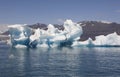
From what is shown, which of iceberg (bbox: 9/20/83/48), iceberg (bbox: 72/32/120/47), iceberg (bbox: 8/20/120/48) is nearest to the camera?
iceberg (bbox: 9/20/83/48)

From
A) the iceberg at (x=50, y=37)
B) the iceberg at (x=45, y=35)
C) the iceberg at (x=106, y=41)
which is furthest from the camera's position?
the iceberg at (x=106, y=41)

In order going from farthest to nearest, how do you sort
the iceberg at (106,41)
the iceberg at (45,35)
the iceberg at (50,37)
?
the iceberg at (106,41) → the iceberg at (50,37) → the iceberg at (45,35)

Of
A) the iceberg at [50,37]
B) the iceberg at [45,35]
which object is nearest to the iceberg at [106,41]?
the iceberg at [50,37]

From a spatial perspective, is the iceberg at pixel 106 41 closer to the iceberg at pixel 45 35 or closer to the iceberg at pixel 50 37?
the iceberg at pixel 50 37

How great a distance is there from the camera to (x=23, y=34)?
290 feet

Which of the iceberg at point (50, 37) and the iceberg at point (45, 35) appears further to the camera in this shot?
the iceberg at point (50, 37)

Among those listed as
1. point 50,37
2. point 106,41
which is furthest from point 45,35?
point 106,41

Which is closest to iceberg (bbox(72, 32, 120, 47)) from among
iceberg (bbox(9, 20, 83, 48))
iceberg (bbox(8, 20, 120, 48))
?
iceberg (bbox(8, 20, 120, 48))

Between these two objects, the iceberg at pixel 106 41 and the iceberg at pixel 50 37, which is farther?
the iceberg at pixel 106 41

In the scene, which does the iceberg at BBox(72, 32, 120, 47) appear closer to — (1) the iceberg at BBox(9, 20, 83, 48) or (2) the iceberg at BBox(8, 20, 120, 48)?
(2) the iceberg at BBox(8, 20, 120, 48)

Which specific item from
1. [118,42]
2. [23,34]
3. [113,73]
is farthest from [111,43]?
[113,73]

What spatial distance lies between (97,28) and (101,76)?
162 metres

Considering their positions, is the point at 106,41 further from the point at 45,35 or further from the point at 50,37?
the point at 45,35

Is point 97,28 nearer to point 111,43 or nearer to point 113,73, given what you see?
point 111,43
